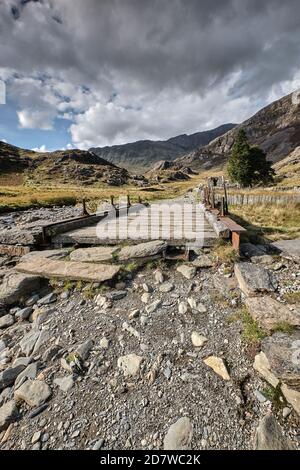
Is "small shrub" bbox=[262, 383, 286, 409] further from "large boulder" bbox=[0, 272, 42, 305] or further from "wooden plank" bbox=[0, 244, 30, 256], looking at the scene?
"wooden plank" bbox=[0, 244, 30, 256]

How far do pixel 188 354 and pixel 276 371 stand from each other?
3.38 ft

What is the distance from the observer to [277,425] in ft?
6.39

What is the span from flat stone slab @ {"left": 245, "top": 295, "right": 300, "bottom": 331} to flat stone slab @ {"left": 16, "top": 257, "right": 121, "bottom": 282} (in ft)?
8.69

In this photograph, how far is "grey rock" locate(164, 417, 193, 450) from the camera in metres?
1.93

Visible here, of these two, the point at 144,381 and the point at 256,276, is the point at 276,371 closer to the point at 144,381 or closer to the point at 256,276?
the point at 144,381

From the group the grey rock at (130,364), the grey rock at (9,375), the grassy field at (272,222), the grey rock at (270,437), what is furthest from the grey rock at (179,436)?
the grassy field at (272,222)

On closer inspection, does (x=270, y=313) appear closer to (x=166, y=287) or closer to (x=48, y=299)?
(x=166, y=287)

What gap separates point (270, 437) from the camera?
6.13 ft

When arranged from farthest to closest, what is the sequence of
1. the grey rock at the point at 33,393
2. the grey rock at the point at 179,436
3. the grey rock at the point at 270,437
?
1. the grey rock at the point at 33,393
2. the grey rock at the point at 179,436
3. the grey rock at the point at 270,437

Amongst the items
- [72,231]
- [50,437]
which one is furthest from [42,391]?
[72,231]

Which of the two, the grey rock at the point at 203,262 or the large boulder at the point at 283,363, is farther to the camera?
the grey rock at the point at 203,262

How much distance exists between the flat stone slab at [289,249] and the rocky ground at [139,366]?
1.35ft

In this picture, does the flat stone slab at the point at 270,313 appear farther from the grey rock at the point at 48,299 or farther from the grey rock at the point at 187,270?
the grey rock at the point at 48,299

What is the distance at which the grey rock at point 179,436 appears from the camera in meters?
1.93
